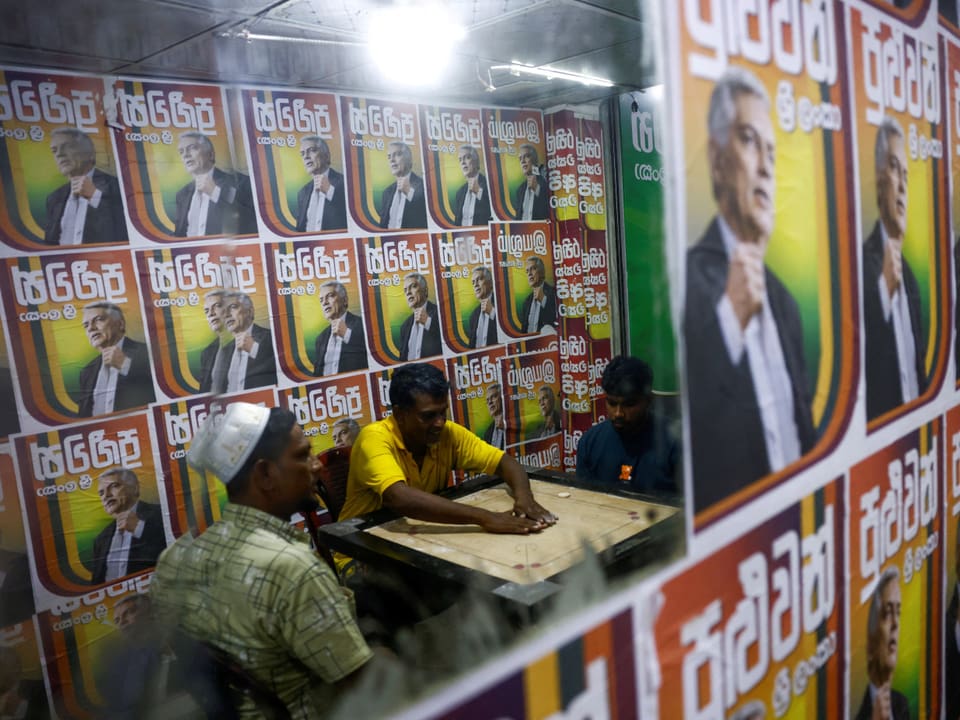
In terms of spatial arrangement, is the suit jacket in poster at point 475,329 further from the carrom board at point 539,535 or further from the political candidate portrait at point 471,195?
the carrom board at point 539,535

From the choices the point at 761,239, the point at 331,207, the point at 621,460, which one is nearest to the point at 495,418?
the point at 331,207

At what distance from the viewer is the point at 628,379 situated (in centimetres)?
278

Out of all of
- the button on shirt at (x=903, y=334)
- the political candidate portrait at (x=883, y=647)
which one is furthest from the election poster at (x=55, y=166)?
the political candidate portrait at (x=883, y=647)

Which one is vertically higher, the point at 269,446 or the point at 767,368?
the point at 767,368

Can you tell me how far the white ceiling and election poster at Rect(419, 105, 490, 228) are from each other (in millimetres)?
305

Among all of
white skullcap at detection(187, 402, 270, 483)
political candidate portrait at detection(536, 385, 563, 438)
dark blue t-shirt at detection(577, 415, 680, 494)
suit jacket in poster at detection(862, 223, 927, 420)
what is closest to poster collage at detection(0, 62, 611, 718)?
political candidate portrait at detection(536, 385, 563, 438)

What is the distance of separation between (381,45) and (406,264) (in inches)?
48.0

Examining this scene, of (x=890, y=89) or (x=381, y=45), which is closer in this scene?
(x=890, y=89)

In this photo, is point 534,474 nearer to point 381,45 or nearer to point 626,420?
point 626,420

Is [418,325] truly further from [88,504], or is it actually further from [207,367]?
[88,504]

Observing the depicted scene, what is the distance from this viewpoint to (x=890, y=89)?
140 cm

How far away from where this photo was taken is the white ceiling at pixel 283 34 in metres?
2.43

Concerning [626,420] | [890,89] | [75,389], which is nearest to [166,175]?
[75,389]

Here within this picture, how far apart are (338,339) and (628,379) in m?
1.57
